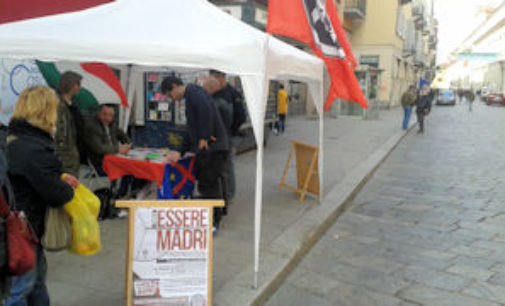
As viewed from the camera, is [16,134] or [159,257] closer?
[16,134]

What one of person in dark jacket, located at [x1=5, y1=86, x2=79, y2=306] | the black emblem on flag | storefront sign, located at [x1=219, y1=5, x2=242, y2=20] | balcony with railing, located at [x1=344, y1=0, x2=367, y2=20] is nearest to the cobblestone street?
person in dark jacket, located at [x1=5, y1=86, x2=79, y2=306]

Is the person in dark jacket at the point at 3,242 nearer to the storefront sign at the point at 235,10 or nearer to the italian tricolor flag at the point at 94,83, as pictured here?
the italian tricolor flag at the point at 94,83

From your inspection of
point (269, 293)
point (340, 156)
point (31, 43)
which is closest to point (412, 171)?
point (340, 156)

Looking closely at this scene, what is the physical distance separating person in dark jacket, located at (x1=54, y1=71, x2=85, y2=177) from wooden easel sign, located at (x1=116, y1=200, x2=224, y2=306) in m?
1.96

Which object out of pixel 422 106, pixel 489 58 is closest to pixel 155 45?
pixel 422 106

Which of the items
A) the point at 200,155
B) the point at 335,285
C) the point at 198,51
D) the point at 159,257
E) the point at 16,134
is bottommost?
the point at 335,285

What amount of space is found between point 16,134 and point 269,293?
2.37 m

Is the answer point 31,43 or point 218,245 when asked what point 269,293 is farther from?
point 31,43

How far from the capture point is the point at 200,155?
4816 millimetres

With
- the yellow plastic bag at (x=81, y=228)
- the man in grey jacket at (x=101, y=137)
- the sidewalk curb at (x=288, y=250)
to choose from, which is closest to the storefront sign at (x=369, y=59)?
the sidewalk curb at (x=288, y=250)

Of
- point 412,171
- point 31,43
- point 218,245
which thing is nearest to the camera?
point 31,43

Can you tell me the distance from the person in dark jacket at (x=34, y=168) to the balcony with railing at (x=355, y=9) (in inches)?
1020

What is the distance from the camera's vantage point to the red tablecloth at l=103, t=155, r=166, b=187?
15.9ft

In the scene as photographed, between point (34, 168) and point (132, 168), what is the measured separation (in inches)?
99.0
